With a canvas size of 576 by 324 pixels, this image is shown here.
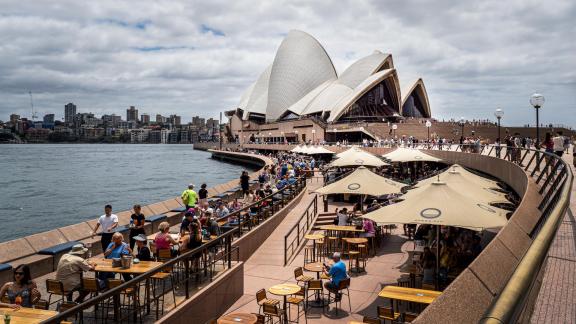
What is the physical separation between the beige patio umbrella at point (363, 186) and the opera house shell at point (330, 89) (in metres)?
59.1

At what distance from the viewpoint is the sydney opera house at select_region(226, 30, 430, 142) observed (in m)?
71.7

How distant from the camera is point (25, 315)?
5203 mm

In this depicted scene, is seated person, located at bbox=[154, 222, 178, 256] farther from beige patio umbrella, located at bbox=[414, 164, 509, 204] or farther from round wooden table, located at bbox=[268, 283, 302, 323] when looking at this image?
beige patio umbrella, located at bbox=[414, 164, 509, 204]

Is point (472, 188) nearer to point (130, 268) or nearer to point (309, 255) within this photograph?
point (309, 255)

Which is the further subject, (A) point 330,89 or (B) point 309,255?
(A) point 330,89

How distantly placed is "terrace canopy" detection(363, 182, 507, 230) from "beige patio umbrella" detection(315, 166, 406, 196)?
157 inches

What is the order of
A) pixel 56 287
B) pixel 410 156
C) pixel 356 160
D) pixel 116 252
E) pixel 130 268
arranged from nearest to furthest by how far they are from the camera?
pixel 56 287, pixel 130 268, pixel 116 252, pixel 356 160, pixel 410 156

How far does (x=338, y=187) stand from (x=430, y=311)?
32.8ft

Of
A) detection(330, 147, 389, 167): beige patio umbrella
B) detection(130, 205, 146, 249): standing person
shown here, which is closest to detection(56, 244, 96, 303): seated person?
detection(130, 205, 146, 249): standing person

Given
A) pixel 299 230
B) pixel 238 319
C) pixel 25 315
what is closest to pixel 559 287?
pixel 238 319

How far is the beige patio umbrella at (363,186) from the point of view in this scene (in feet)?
40.6

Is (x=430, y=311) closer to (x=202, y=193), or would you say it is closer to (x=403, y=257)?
(x=403, y=257)

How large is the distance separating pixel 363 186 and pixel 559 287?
30.2 feet

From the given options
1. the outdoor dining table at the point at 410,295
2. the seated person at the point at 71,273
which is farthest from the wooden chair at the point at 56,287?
the outdoor dining table at the point at 410,295
